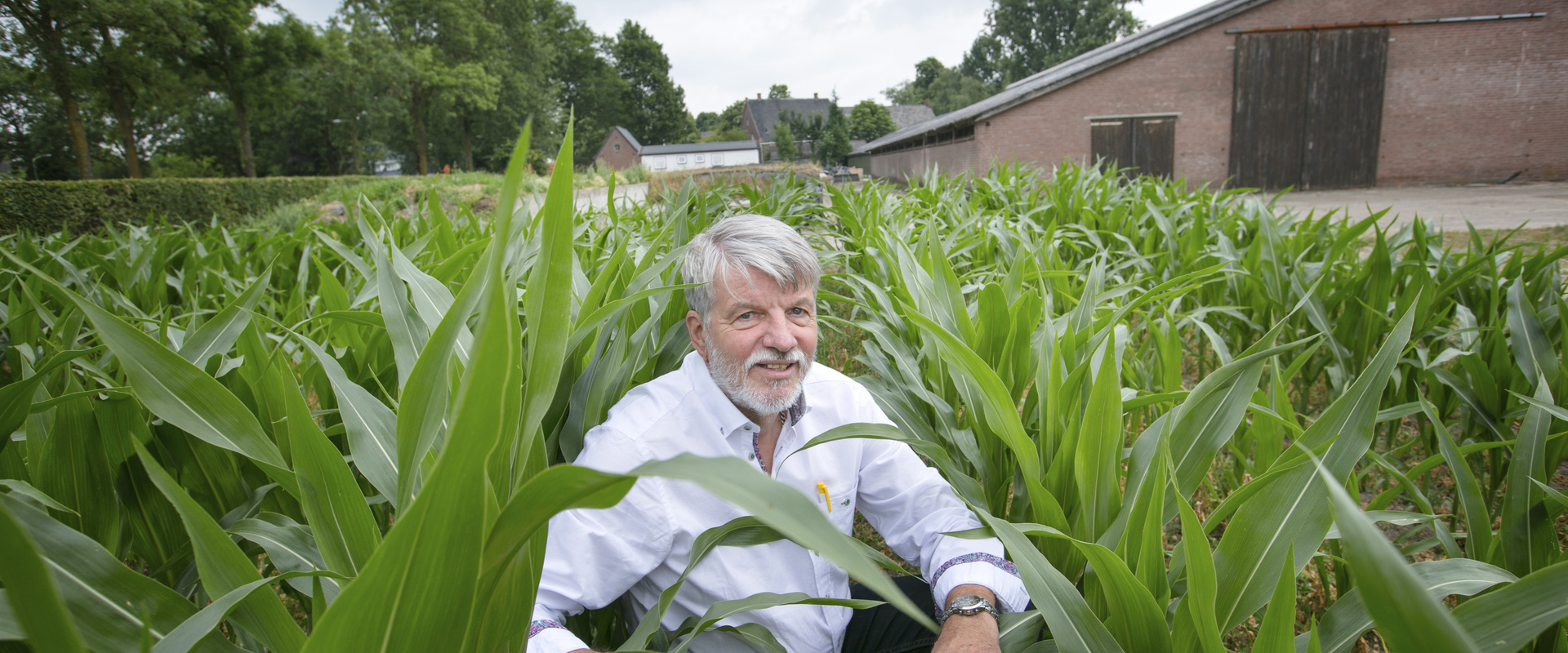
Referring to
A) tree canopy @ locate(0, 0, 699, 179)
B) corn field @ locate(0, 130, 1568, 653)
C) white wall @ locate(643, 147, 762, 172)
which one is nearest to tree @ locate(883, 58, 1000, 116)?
white wall @ locate(643, 147, 762, 172)

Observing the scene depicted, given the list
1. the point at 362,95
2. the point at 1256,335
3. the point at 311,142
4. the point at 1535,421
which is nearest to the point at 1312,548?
the point at 1535,421

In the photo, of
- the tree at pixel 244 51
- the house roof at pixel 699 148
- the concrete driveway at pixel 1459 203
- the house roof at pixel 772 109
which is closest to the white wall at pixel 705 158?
the house roof at pixel 699 148

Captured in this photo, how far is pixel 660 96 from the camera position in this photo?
204ft

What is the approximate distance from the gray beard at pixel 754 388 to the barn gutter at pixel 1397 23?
16.7 m

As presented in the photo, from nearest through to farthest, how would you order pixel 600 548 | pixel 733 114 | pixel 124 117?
1. pixel 600 548
2. pixel 124 117
3. pixel 733 114

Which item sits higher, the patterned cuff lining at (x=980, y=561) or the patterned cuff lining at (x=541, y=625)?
the patterned cuff lining at (x=541, y=625)

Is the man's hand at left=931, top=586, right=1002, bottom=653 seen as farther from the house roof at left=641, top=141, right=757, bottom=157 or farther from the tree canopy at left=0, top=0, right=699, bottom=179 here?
the house roof at left=641, top=141, right=757, bottom=157

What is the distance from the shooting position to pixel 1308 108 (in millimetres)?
14367

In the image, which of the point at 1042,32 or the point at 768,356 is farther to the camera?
the point at 1042,32

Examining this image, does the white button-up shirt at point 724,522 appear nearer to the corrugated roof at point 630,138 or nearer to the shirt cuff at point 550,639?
the shirt cuff at point 550,639

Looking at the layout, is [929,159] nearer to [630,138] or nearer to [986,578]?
[986,578]

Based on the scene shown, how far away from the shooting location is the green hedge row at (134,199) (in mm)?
10562

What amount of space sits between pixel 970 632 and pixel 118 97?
2582 centimetres

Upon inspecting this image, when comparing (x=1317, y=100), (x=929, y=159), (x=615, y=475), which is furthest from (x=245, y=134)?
(x=1317, y=100)
